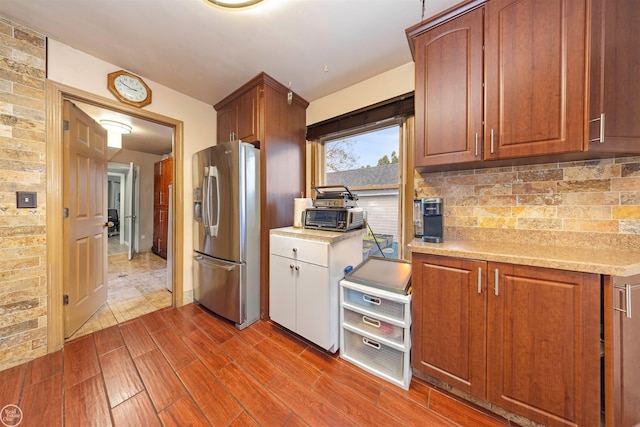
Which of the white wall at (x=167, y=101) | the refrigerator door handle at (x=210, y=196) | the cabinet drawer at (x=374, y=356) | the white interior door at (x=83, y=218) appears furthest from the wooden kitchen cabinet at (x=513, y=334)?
the white interior door at (x=83, y=218)

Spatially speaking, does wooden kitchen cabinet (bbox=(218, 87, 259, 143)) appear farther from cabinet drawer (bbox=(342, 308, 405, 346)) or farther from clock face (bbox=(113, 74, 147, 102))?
cabinet drawer (bbox=(342, 308, 405, 346))

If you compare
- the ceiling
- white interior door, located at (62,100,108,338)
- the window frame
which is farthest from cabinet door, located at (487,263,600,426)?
white interior door, located at (62,100,108,338)

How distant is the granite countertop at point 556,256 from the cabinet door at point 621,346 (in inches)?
2.7

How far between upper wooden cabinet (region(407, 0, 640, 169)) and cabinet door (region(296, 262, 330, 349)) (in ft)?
3.92

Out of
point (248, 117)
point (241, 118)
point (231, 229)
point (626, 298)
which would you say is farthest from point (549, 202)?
point (241, 118)

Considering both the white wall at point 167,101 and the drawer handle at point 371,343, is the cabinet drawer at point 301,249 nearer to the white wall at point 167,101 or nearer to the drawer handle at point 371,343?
the drawer handle at point 371,343

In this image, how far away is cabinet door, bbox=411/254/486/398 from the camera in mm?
1178

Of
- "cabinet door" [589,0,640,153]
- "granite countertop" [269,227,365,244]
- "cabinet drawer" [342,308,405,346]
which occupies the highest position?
"cabinet door" [589,0,640,153]

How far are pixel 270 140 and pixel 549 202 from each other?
7.38 ft

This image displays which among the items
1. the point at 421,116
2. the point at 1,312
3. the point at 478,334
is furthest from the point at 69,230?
the point at 478,334

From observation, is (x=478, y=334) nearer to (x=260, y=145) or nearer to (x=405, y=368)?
(x=405, y=368)

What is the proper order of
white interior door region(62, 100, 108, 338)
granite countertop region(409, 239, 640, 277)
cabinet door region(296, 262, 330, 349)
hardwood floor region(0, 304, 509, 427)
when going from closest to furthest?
granite countertop region(409, 239, 640, 277), hardwood floor region(0, 304, 509, 427), cabinet door region(296, 262, 330, 349), white interior door region(62, 100, 108, 338)

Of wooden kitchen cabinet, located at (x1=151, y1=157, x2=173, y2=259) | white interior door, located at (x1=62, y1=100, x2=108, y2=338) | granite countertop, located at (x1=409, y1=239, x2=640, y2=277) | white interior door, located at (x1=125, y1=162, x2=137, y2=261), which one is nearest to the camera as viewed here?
granite countertop, located at (x1=409, y1=239, x2=640, y2=277)

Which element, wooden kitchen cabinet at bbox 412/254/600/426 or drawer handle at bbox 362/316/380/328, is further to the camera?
drawer handle at bbox 362/316/380/328
